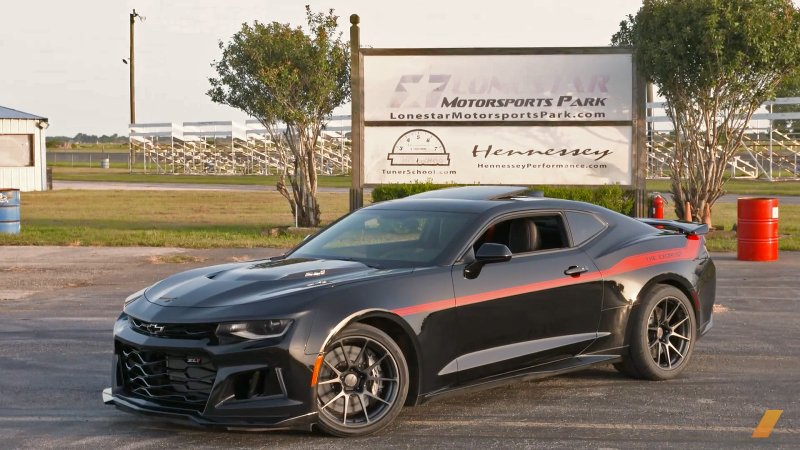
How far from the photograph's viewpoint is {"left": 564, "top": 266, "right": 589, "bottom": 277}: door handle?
786cm

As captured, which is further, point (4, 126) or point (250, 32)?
point (4, 126)

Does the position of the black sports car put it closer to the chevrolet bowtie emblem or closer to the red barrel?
the chevrolet bowtie emblem

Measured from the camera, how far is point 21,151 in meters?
42.2

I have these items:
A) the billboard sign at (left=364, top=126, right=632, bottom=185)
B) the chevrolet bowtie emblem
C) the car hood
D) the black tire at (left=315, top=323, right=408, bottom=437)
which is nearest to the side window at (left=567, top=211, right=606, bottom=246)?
the car hood

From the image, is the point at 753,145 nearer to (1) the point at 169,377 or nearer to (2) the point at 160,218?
(2) the point at 160,218

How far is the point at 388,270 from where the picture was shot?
7203 millimetres

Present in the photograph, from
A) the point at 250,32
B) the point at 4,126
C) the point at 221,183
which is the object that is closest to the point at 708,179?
the point at 250,32

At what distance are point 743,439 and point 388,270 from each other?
2362 mm

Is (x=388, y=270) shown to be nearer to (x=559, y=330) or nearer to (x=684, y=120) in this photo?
(x=559, y=330)

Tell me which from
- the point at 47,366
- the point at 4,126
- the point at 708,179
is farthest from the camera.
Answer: the point at 4,126

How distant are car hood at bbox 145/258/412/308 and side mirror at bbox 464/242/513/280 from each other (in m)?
0.43

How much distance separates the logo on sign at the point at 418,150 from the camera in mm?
21922

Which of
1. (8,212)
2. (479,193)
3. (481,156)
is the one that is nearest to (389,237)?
(479,193)

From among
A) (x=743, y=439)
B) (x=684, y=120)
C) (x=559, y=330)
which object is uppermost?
(x=684, y=120)
